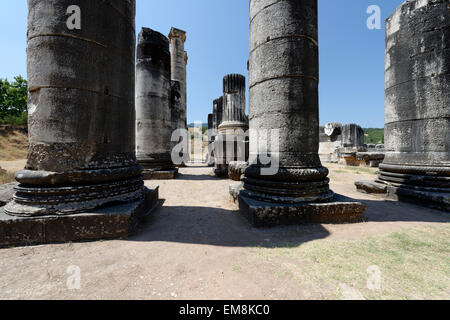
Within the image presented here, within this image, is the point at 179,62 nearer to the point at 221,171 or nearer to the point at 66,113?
the point at 221,171

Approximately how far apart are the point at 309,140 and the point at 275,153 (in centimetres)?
69

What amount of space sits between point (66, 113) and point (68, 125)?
0.57ft

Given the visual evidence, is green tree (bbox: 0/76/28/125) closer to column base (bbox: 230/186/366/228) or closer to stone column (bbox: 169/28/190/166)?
stone column (bbox: 169/28/190/166)

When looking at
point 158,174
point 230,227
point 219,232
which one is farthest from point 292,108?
point 158,174

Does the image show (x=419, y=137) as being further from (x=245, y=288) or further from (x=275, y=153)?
(x=245, y=288)

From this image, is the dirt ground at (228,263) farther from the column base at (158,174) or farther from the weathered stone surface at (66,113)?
the column base at (158,174)

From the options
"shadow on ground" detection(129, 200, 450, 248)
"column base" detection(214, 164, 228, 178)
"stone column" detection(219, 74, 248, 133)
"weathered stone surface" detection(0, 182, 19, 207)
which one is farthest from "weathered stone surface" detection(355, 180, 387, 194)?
"weathered stone surface" detection(0, 182, 19, 207)

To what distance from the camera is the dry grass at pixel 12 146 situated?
1849cm

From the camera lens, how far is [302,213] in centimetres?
335

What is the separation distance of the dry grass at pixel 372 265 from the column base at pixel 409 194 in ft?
6.30

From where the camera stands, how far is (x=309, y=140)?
12.3ft

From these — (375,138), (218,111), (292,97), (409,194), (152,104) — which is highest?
(375,138)

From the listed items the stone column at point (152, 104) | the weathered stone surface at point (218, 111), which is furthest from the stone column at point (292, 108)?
the weathered stone surface at point (218, 111)
